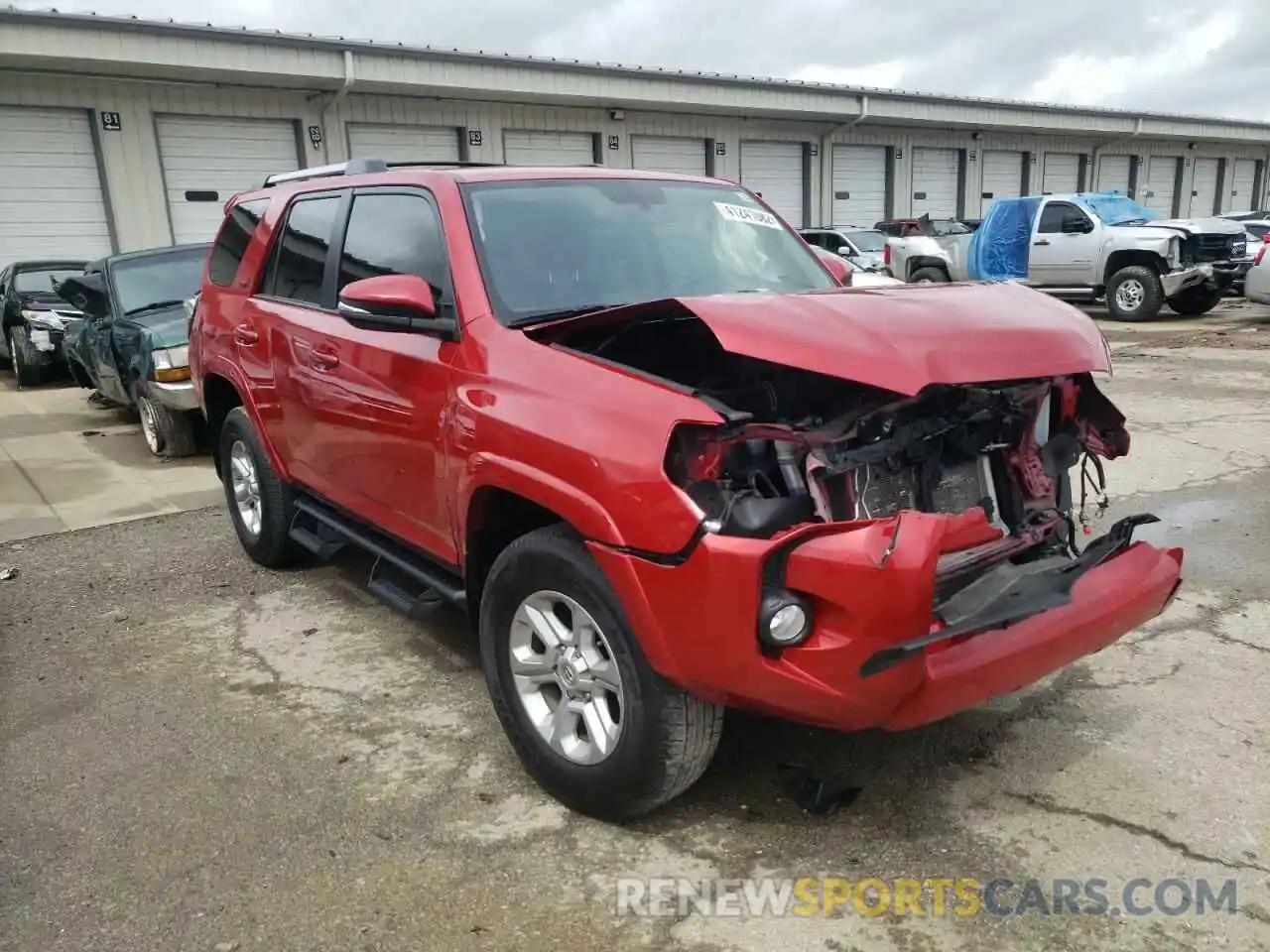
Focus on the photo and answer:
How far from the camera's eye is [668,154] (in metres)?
23.0

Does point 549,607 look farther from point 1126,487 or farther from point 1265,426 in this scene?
point 1265,426

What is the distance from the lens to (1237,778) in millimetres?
3035

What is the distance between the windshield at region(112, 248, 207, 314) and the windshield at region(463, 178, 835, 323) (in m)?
6.22

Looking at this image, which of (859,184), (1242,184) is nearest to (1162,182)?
(1242,184)

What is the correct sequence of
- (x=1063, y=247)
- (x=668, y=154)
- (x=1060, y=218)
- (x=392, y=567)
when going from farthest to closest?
(x=668, y=154), (x=1060, y=218), (x=1063, y=247), (x=392, y=567)

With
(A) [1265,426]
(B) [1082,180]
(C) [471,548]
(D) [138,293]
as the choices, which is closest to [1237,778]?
(C) [471,548]

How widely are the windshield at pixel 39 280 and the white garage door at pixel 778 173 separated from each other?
51.0ft

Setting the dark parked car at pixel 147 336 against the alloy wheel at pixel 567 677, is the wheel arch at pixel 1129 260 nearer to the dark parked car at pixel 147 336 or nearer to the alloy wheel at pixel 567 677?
the dark parked car at pixel 147 336

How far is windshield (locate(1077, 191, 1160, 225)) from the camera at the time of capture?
16.4m

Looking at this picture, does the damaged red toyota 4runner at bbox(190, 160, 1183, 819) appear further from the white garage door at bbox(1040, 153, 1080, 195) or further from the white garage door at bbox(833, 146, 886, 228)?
the white garage door at bbox(1040, 153, 1080, 195)

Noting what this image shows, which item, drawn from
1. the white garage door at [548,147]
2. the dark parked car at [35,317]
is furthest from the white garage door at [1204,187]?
the dark parked car at [35,317]

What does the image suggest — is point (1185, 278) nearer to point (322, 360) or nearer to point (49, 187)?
point (322, 360)

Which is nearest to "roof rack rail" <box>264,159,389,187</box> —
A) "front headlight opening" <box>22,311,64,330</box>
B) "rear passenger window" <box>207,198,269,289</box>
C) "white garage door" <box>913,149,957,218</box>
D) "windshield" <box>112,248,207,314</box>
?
"rear passenger window" <box>207,198,269,289</box>

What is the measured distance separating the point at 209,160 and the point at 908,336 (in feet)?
57.1
